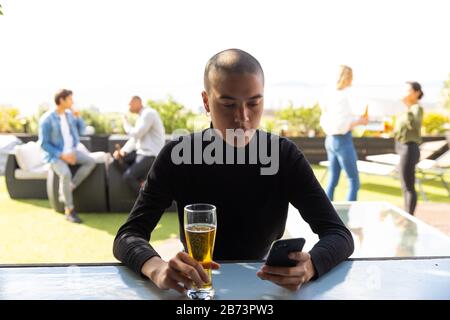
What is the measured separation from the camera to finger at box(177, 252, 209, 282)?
98 centimetres

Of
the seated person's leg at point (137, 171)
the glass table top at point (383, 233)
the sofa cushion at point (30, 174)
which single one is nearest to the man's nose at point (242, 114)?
the glass table top at point (383, 233)

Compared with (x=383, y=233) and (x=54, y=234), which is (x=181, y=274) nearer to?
(x=383, y=233)

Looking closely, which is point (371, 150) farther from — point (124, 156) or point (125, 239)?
point (125, 239)

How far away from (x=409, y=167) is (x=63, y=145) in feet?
11.0

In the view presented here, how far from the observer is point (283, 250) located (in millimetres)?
965

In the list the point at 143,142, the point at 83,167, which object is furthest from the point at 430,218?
the point at 83,167

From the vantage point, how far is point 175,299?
99 cm

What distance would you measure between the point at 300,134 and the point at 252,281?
8.01m

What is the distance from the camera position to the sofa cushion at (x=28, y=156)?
18.3ft

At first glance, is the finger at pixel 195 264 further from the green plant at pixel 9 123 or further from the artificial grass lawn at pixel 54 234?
the green plant at pixel 9 123

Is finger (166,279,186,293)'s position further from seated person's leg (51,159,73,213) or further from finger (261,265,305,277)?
seated person's leg (51,159,73,213)

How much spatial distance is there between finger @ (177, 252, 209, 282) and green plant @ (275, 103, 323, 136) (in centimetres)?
809

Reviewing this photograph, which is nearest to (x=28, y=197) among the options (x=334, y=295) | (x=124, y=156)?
(x=124, y=156)

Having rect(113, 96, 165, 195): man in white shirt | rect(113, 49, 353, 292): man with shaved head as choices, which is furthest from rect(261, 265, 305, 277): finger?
rect(113, 96, 165, 195): man in white shirt
